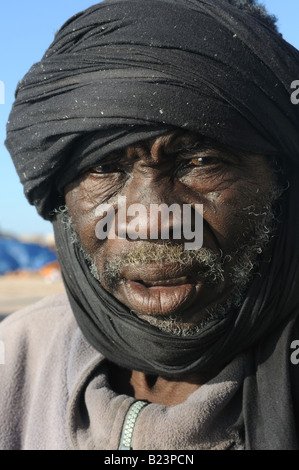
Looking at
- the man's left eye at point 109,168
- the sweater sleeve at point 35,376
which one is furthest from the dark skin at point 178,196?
the sweater sleeve at point 35,376

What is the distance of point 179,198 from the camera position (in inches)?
84.4

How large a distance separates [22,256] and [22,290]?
767 cm

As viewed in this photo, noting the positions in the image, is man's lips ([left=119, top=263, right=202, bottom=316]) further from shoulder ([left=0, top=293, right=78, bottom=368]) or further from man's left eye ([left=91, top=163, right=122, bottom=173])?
shoulder ([left=0, top=293, right=78, bottom=368])

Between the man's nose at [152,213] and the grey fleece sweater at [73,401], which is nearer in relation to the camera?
the man's nose at [152,213]

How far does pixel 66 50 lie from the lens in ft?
7.57

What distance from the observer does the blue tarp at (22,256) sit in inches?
919

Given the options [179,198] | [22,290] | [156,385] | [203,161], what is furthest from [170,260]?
[22,290]

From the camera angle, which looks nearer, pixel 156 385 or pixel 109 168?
pixel 109 168

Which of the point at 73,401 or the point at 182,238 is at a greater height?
the point at 182,238

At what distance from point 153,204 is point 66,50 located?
68 cm

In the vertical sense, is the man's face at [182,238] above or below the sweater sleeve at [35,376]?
above

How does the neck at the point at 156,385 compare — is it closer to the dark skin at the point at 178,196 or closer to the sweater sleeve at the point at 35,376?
the sweater sleeve at the point at 35,376

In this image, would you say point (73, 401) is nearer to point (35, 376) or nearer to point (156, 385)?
point (156, 385)
